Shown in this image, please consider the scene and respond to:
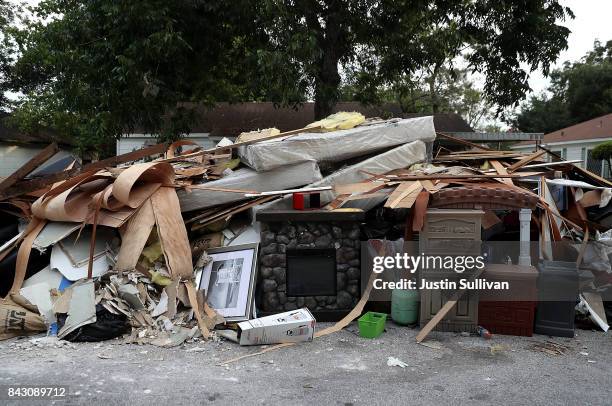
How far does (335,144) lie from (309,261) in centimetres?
202

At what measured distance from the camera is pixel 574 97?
110 ft

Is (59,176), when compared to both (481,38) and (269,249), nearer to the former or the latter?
(269,249)

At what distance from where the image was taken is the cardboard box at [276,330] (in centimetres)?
457

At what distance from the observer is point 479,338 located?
193 inches

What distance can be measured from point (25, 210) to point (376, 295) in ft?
15.3

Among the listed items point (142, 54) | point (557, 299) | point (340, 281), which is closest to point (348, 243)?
point (340, 281)

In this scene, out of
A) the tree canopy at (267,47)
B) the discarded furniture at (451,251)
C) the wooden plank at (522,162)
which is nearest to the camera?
the discarded furniture at (451,251)

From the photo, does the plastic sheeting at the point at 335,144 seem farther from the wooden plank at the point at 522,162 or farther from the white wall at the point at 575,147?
the white wall at the point at 575,147

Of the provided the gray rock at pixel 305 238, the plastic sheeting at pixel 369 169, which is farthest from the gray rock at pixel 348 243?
the plastic sheeting at pixel 369 169

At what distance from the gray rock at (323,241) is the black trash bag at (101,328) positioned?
2164 mm

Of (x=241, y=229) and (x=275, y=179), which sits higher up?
(x=275, y=179)

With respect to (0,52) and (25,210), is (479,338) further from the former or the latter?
(0,52)

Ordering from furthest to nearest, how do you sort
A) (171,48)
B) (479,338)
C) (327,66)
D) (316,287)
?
(327,66) < (171,48) < (316,287) < (479,338)

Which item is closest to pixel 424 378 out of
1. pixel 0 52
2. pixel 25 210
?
pixel 25 210
